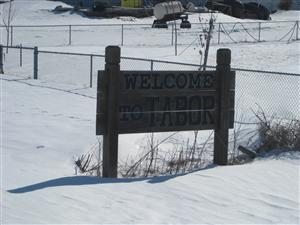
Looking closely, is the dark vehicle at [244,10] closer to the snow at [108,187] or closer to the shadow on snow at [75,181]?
the snow at [108,187]

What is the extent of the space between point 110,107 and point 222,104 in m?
1.81

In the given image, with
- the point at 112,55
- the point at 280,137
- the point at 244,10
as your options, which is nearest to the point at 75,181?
the point at 112,55

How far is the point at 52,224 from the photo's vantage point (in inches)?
221

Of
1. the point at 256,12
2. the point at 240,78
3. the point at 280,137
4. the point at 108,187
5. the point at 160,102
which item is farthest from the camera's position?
the point at 256,12

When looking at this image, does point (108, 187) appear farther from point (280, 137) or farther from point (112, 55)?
point (280, 137)

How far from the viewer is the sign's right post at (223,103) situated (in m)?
8.98

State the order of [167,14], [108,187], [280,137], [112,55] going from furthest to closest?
[167,14], [280,137], [112,55], [108,187]

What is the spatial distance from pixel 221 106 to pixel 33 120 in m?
4.98

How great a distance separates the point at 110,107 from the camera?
8.07 m

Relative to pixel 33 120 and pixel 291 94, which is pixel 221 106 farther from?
pixel 291 94

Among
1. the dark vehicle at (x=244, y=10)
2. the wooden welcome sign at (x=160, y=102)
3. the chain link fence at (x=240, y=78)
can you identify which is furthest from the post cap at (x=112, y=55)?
the dark vehicle at (x=244, y=10)

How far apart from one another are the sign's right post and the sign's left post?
5.46ft

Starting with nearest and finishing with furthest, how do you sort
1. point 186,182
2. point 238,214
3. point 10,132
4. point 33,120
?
1. point 238,214
2. point 186,182
3. point 10,132
4. point 33,120

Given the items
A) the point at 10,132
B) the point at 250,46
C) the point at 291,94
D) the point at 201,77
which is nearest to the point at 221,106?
the point at 201,77
